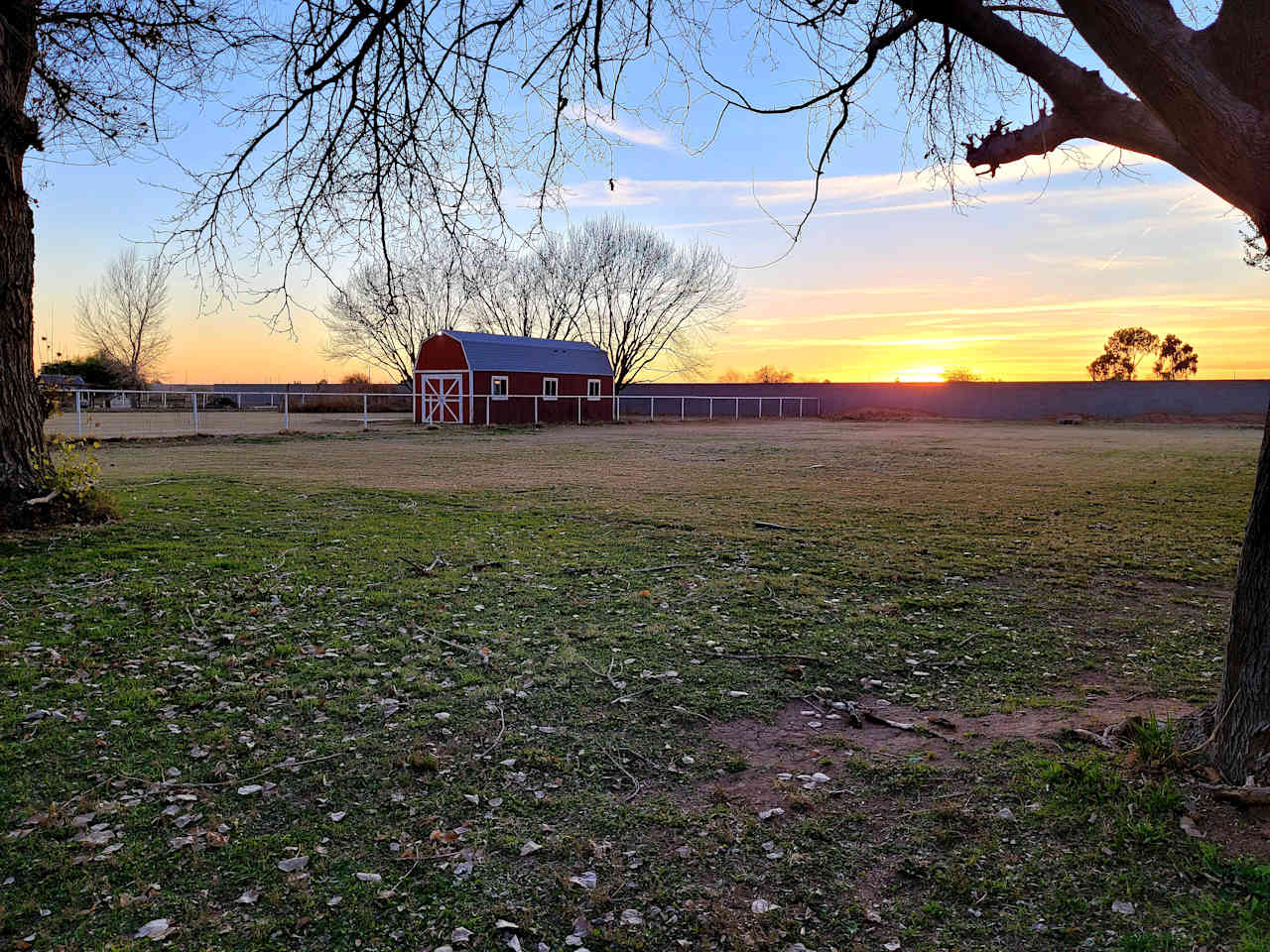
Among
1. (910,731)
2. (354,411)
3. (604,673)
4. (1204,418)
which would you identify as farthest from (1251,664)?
(1204,418)

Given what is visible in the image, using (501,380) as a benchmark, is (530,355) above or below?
above

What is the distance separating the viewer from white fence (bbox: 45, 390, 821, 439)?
27719 millimetres

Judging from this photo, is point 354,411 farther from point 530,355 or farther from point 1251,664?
point 1251,664

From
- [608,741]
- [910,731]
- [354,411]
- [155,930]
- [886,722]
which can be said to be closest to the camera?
[155,930]

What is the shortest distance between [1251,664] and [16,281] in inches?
412

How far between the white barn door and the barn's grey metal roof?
4.61 feet

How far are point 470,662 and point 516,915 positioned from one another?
97.1 inches


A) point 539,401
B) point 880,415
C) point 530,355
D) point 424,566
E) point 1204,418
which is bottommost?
point 424,566

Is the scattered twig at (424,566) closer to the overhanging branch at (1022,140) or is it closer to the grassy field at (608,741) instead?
the grassy field at (608,741)

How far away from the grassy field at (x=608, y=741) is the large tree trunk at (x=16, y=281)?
1045mm

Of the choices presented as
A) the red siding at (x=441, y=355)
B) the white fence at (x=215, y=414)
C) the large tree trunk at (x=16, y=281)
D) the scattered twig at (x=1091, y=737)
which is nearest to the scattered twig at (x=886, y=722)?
the scattered twig at (x=1091, y=737)

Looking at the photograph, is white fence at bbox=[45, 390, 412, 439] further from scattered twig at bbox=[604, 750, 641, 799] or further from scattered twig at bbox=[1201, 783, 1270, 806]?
scattered twig at bbox=[1201, 783, 1270, 806]

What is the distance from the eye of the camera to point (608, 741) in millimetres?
3918

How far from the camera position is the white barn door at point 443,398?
1377 inches
